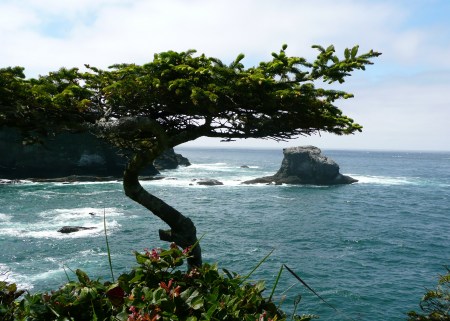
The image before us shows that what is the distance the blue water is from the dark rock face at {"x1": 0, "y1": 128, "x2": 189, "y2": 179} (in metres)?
10.9

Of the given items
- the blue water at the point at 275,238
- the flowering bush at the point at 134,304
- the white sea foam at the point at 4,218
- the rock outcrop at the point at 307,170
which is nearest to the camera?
the flowering bush at the point at 134,304

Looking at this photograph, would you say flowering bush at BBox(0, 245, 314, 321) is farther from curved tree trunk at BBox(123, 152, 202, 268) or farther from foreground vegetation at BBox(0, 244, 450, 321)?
curved tree trunk at BBox(123, 152, 202, 268)

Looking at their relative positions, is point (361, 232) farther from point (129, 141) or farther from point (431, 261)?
point (129, 141)

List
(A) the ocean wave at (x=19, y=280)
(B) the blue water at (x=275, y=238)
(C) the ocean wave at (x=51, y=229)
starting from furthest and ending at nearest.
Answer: (C) the ocean wave at (x=51, y=229) → (B) the blue water at (x=275, y=238) → (A) the ocean wave at (x=19, y=280)

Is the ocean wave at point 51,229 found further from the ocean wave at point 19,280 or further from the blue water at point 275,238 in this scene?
the ocean wave at point 19,280

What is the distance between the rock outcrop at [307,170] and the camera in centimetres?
8775

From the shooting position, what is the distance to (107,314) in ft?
10.7

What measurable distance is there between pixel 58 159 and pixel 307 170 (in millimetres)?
55109

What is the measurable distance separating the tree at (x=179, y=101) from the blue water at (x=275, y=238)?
5.13 m

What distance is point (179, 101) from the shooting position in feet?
21.7

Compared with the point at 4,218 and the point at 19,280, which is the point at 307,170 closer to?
the point at 4,218

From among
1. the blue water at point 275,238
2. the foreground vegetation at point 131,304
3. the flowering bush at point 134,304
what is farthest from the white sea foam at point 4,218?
the flowering bush at point 134,304

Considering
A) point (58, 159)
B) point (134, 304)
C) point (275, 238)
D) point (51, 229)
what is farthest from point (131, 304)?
point (58, 159)

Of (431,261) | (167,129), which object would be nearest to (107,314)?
(167,129)
